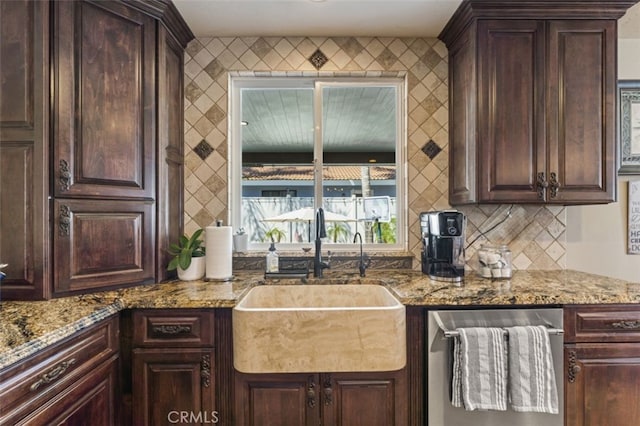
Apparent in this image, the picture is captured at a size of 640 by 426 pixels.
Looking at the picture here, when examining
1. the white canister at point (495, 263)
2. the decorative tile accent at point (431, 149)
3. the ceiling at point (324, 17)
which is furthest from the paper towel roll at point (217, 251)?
the white canister at point (495, 263)

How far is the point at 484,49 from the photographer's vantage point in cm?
175

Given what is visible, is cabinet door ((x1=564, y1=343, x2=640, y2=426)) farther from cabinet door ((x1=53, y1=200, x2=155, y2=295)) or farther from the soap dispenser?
cabinet door ((x1=53, y1=200, x2=155, y2=295))

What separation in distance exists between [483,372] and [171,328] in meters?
1.33

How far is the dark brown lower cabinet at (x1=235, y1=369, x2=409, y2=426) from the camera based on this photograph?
1371mm

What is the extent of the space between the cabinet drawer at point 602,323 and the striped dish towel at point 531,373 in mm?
179

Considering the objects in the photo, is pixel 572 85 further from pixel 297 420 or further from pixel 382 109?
pixel 297 420

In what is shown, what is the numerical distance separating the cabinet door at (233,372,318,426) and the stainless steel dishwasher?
0.51 metres

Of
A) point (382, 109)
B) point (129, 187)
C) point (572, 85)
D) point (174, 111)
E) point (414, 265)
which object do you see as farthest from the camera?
point (382, 109)

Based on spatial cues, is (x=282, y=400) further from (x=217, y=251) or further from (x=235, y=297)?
(x=217, y=251)

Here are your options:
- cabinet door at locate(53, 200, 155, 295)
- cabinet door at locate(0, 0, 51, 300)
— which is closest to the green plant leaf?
cabinet door at locate(53, 200, 155, 295)

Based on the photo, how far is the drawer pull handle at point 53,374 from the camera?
0.98 m

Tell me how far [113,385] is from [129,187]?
2.89 feet

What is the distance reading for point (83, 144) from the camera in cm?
147

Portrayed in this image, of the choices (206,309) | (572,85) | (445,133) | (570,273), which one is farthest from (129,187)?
(570,273)
